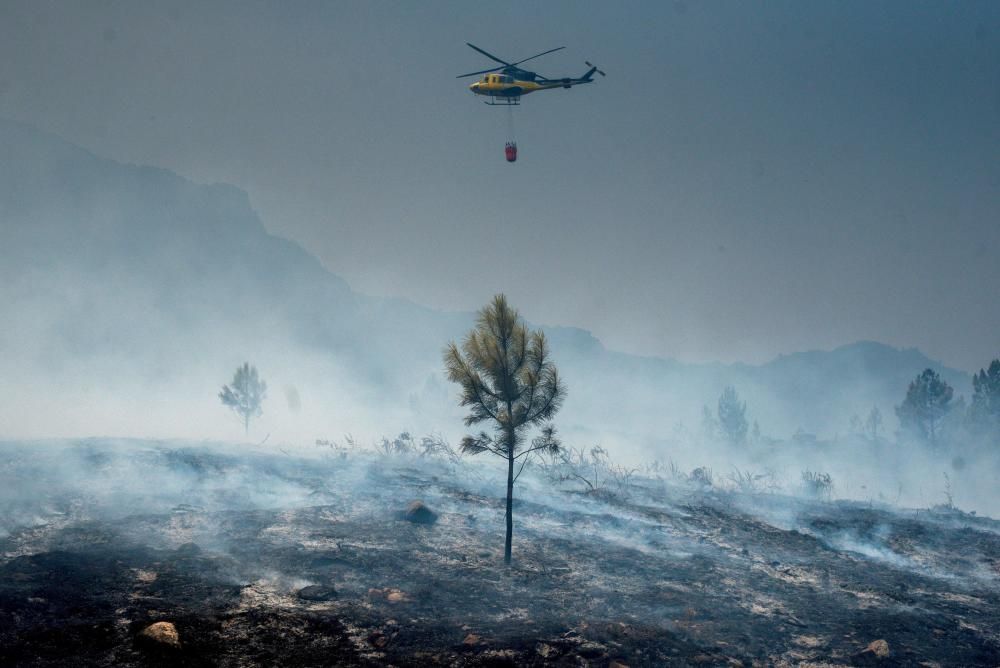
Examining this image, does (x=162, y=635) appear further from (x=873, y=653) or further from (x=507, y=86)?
(x=507, y=86)

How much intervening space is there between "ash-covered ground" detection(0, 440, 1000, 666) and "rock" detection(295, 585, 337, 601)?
0.21ft

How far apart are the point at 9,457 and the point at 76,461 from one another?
2711mm

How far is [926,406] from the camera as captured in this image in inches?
2613

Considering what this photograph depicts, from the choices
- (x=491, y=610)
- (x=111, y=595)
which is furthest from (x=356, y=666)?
(x=111, y=595)

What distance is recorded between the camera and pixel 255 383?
57.2 meters

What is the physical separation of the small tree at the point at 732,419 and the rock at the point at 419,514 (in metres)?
68.0

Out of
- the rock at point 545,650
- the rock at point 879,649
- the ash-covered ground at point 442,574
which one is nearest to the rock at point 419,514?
the ash-covered ground at point 442,574

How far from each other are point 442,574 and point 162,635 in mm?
7348

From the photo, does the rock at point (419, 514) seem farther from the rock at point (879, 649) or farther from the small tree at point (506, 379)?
the rock at point (879, 649)

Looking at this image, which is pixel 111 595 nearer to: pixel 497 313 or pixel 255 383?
pixel 497 313

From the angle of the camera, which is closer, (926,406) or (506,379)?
(506,379)

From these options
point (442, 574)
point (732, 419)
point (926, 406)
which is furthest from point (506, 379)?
point (926, 406)

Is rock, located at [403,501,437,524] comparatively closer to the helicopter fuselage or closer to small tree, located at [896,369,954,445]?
the helicopter fuselage

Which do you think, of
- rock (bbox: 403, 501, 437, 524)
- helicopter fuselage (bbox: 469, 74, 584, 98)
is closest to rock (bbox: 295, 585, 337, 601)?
rock (bbox: 403, 501, 437, 524)
